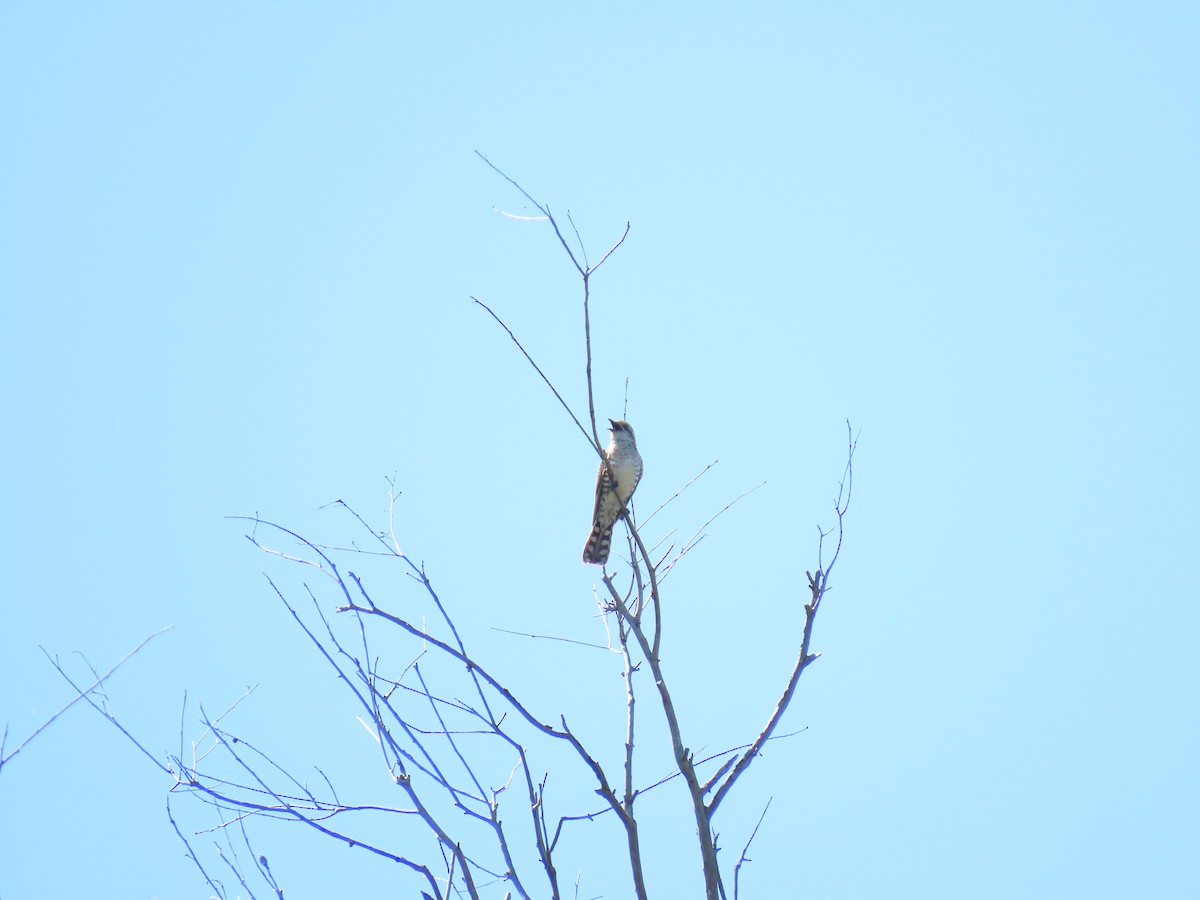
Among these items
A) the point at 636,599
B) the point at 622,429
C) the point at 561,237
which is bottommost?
the point at 636,599

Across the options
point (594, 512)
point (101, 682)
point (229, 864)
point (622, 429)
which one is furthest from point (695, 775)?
point (622, 429)

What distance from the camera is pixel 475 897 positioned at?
3166mm

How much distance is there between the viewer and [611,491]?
9.16 m

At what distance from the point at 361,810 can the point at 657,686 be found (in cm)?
95

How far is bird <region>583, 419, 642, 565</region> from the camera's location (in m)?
8.95

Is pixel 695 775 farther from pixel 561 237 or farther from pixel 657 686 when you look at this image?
pixel 561 237

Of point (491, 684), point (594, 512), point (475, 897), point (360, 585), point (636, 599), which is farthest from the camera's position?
point (594, 512)

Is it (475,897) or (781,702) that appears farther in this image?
(781,702)

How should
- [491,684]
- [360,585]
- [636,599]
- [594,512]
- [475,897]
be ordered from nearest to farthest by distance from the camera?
[475,897], [491,684], [360,585], [636,599], [594,512]

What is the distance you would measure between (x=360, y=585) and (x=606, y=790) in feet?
3.10

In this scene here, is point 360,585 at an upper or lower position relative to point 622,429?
lower

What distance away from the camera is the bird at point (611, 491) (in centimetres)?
895

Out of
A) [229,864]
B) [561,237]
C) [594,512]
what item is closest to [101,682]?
[229,864]

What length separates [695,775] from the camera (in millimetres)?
3674
